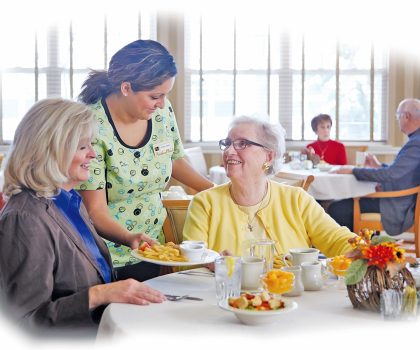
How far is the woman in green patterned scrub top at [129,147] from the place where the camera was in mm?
2801

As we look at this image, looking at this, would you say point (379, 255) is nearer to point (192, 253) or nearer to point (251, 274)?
point (251, 274)

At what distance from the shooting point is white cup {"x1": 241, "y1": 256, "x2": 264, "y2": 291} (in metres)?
2.15

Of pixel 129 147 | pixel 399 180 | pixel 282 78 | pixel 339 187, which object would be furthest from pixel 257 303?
pixel 282 78

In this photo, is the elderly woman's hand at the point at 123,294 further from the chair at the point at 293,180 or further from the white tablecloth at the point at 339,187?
the white tablecloth at the point at 339,187

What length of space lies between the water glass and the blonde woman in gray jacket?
0.16 m

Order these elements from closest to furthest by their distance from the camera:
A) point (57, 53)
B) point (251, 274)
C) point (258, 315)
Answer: point (258, 315) → point (251, 274) → point (57, 53)

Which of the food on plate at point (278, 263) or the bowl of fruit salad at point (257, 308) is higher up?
the food on plate at point (278, 263)

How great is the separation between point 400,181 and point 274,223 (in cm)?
311

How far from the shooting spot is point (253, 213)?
109 inches

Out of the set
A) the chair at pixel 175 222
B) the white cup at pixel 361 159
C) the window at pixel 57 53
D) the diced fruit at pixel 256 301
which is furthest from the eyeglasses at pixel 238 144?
the window at pixel 57 53

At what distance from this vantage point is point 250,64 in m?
8.34

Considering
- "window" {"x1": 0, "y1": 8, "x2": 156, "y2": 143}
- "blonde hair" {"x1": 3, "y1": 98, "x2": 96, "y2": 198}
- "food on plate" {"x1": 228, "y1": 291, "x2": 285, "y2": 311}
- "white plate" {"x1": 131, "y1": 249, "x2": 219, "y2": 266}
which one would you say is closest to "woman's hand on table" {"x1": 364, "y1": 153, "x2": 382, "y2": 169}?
"window" {"x1": 0, "y1": 8, "x2": 156, "y2": 143}

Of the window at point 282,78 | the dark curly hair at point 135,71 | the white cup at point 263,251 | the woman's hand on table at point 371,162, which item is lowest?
the white cup at point 263,251

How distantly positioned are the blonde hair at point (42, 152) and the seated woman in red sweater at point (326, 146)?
5.35 meters
